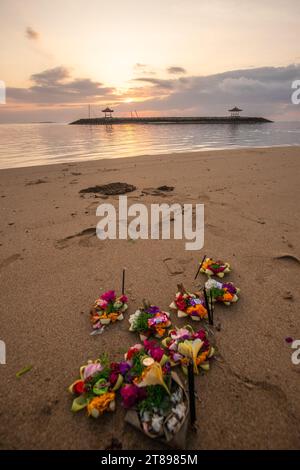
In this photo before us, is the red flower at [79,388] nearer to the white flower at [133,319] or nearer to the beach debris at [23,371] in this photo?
the beach debris at [23,371]

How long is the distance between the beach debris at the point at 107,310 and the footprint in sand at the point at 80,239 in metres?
1.45

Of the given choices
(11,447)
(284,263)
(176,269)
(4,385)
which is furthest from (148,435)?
(284,263)

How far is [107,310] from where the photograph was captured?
257 centimetres

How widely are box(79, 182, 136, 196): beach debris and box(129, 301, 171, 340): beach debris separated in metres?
4.28

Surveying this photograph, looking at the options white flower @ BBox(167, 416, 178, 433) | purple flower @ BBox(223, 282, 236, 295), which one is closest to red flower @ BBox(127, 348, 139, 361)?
white flower @ BBox(167, 416, 178, 433)

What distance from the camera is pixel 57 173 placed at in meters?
8.77

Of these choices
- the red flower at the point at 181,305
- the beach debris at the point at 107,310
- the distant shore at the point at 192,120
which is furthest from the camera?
the distant shore at the point at 192,120

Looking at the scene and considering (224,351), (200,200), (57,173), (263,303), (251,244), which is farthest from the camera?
(57,173)

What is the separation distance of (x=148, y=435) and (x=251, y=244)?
3001 millimetres

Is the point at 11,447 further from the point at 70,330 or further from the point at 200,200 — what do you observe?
the point at 200,200

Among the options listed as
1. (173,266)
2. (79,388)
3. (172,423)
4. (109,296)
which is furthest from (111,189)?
(172,423)

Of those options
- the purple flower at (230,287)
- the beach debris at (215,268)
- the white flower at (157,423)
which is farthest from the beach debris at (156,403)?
the beach debris at (215,268)

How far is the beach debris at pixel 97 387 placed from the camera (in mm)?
1732
